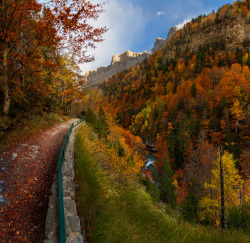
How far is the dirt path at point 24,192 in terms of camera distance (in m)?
2.27

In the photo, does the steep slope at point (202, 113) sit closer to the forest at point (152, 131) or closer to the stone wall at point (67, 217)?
the forest at point (152, 131)

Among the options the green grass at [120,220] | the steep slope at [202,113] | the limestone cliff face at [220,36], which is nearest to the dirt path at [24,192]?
the green grass at [120,220]

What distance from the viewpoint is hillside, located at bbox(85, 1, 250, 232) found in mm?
20719

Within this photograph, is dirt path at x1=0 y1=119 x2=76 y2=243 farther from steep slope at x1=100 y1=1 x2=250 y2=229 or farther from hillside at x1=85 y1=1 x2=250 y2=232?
steep slope at x1=100 y1=1 x2=250 y2=229

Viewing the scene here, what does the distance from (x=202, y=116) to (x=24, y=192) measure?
50605 millimetres

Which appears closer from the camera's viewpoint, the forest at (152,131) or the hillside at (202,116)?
the forest at (152,131)

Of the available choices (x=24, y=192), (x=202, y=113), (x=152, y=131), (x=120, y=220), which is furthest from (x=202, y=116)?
(x=24, y=192)

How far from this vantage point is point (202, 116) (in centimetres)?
4391

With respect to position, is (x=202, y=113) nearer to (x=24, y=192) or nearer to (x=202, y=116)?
(x=202, y=116)

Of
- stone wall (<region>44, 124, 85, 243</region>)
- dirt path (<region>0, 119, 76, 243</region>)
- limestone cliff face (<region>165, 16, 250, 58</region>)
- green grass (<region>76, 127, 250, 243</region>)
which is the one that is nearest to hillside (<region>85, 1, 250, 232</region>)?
limestone cliff face (<region>165, 16, 250, 58</region>)

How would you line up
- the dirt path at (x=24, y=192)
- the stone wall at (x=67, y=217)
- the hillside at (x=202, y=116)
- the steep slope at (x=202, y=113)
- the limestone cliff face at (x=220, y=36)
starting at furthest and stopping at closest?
the limestone cliff face at (x=220, y=36) < the steep slope at (x=202, y=113) < the hillside at (x=202, y=116) < the dirt path at (x=24, y=192) < the stone wall at (x=67, y=217)

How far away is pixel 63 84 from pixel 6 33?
14.5 metres

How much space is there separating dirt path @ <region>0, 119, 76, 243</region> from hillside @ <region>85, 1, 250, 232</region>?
9.16 metres

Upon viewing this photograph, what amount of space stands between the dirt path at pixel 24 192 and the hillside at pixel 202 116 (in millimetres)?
9156
